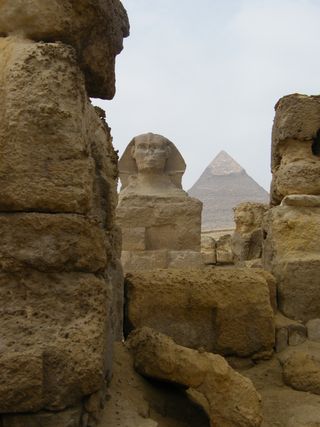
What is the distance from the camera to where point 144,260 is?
22.8ft

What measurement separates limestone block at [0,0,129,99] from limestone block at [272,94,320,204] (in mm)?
1586

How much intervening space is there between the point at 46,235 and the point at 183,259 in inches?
216

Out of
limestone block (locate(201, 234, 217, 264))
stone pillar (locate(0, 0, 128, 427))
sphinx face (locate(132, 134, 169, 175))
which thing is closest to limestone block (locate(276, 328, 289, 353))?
stone pillar (locate(0, 0, 128, 427))

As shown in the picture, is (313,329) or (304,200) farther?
(304,200)

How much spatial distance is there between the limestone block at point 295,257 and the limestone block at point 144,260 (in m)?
3.63

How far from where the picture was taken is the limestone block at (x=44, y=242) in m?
1.52

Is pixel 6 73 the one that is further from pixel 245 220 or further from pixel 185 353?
pixel 245 220

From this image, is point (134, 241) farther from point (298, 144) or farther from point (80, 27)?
point (80, 27)

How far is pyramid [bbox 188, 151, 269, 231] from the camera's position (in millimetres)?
33534

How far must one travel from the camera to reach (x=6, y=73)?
1606mm

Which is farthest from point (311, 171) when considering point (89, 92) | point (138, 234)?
point (138, 234)

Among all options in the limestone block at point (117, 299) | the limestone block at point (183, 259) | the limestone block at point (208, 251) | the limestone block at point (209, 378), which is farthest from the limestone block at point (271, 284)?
the limestone block at point (208, 251)

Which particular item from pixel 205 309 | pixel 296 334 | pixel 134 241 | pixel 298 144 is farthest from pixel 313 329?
pixel 134 241

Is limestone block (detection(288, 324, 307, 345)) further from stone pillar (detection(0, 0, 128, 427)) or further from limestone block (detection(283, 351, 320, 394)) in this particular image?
stone pillar (detection(0, 0, 128, 427))
